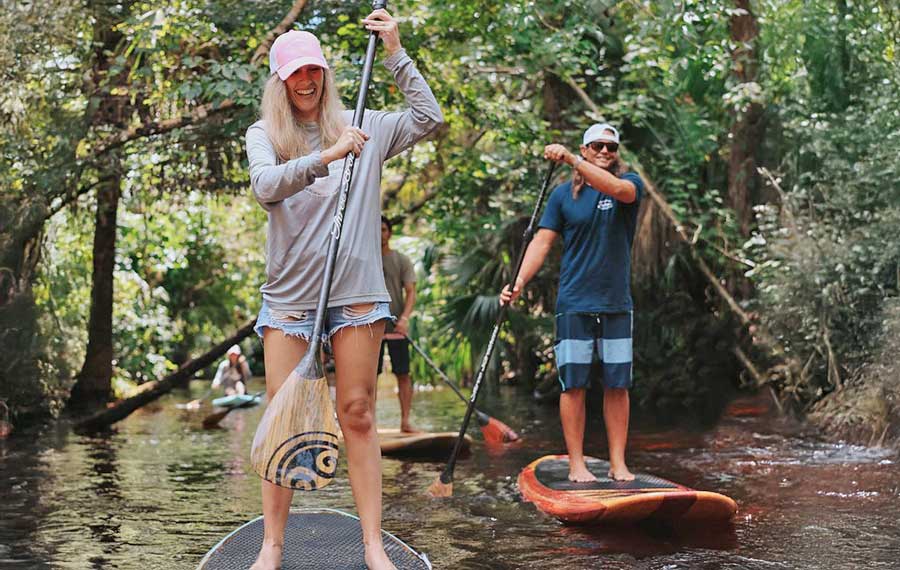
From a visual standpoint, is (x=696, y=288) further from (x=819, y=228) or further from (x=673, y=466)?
(x=673, y=466)

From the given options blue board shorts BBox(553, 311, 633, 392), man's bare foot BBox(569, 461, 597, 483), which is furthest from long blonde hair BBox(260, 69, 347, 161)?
man's bare foot BBox(569, 461, 597, 483)

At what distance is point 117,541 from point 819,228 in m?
6.85

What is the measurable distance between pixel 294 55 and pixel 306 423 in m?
1.27

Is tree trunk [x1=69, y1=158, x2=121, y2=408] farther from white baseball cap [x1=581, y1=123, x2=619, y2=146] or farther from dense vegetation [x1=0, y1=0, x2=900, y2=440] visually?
white baseball cap [x1=581, y1=123, x2=619, y2=146]

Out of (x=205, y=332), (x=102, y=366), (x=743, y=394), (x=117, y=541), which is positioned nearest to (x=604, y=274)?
(x=117, y=541)

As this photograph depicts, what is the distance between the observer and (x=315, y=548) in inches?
183

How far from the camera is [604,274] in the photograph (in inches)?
256

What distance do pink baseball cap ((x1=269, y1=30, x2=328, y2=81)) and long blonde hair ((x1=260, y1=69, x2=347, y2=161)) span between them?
0.18ft

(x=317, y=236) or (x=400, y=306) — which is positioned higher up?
(x=317, y=236)

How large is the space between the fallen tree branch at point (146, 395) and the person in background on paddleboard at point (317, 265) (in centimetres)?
730

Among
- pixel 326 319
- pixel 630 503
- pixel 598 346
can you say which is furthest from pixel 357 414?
pixel 598 346

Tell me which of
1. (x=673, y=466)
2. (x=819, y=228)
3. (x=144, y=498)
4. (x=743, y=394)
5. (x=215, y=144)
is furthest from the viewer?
(x=743, y=394)

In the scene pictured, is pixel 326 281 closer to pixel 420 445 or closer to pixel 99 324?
pixel 420 445

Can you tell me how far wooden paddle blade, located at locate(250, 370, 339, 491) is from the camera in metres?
4.09
